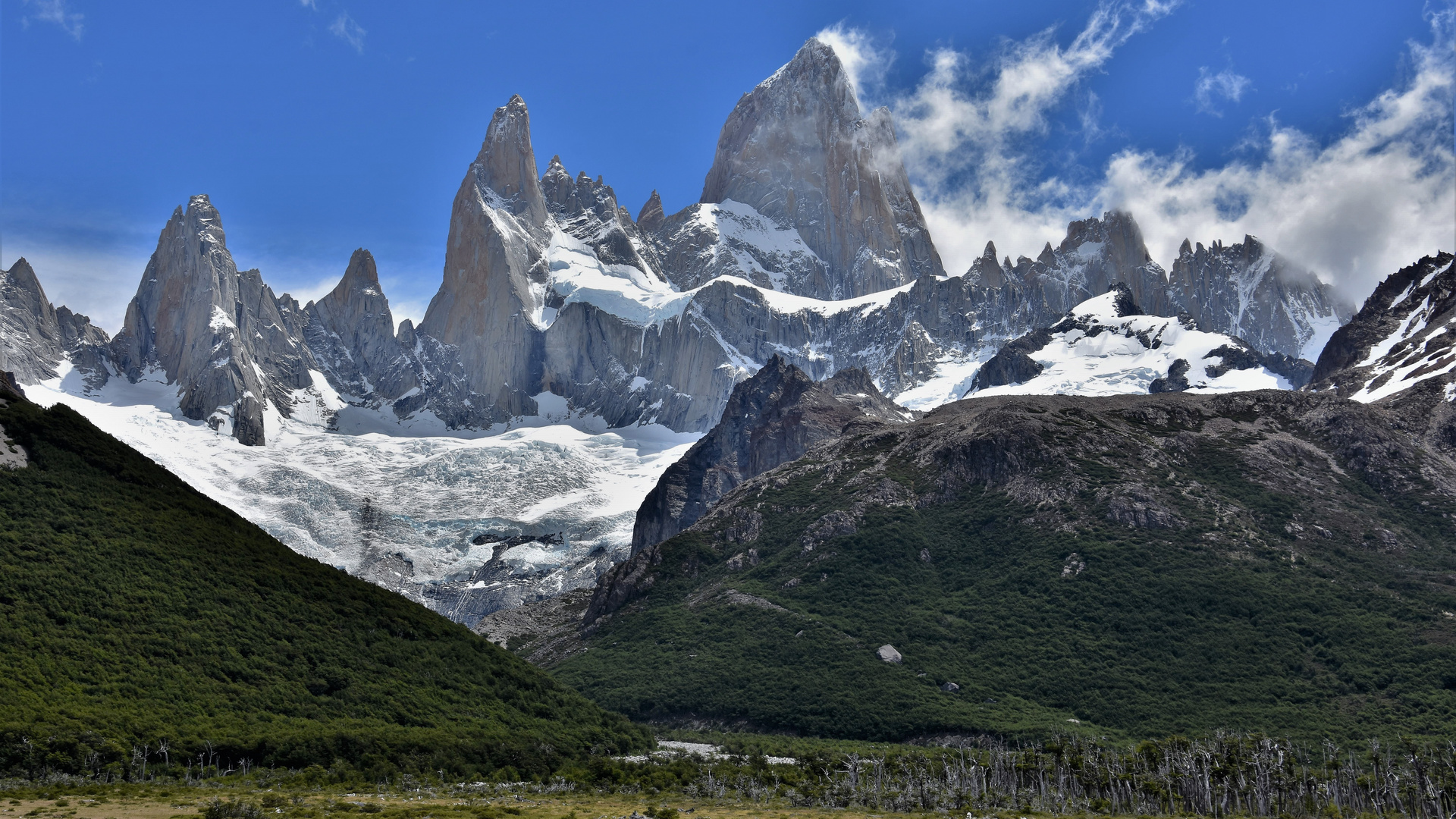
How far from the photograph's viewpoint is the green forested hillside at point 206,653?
3130 inches

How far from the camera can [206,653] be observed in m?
89.9

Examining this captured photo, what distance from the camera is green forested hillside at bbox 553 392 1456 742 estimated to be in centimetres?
13025

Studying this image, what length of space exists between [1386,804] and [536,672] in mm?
71330

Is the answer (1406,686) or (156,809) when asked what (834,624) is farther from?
(156,809)

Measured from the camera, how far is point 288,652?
3745 inches

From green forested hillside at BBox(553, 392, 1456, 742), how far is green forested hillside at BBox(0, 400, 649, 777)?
1579 inches

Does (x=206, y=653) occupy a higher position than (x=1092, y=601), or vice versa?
(x=1092, y=601)

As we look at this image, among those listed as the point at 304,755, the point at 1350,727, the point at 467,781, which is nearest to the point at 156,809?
the point at 304,755

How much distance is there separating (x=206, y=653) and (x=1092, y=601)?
10545cm

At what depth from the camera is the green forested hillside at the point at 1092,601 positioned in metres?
130

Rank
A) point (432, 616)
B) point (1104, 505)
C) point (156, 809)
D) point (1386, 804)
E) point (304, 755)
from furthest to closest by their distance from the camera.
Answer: point (1104, 505) → point (432, 616) → point (1386, 804) → point (304, 755) → point (156, 809)

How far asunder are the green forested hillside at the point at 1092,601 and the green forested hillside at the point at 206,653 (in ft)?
132

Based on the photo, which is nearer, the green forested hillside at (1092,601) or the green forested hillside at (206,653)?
the green forested hillside at (206,653)

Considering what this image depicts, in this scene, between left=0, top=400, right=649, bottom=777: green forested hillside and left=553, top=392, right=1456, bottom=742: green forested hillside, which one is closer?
left=0, top=400, right=649, bottom=777: green forested hillside
